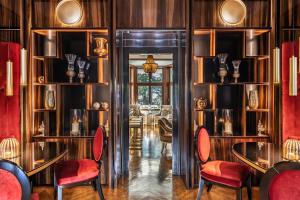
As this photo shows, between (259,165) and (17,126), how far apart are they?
9.70 feet

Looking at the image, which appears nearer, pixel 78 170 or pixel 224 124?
pixel 78 170

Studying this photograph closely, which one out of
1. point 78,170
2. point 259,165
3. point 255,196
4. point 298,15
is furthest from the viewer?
point 298,15

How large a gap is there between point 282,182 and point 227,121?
2.34m

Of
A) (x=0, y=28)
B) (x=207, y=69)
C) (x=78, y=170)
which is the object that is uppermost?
(x=0, y=28)

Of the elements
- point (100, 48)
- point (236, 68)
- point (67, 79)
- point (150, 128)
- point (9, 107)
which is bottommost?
point (150, 128)

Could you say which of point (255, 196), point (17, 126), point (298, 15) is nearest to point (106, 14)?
point (17, 126)

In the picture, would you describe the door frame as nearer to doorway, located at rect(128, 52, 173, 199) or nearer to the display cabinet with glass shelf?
doorway, located at rect(128, 52, 173, 199)

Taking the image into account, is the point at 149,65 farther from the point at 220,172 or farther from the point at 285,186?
the point at 285,186

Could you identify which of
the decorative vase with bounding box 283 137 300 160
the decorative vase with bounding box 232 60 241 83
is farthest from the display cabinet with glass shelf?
the decorative vase with bounding box 283 137 300 160

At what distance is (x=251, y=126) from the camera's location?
12.6 ft

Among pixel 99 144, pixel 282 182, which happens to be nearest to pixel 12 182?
pixel 99 144

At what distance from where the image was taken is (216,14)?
3.60m

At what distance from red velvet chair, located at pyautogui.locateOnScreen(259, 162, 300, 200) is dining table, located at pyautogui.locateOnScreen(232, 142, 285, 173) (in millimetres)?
423

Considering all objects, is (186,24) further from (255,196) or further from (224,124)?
(255,196)
